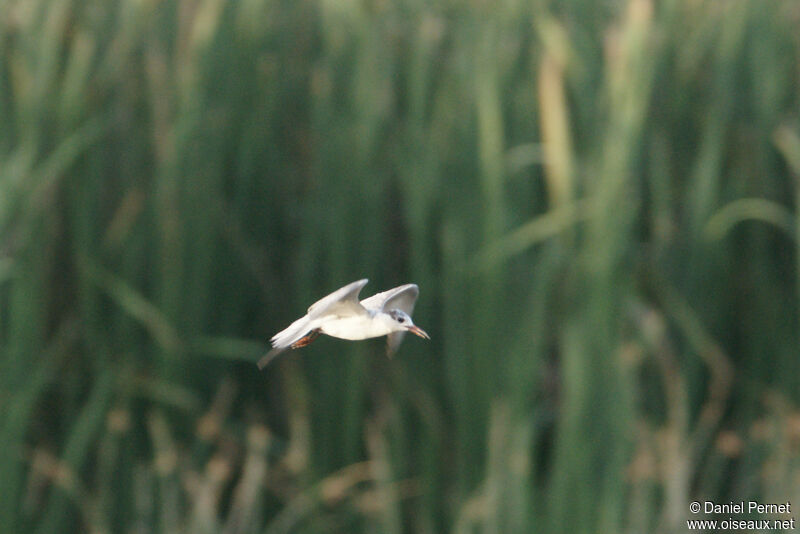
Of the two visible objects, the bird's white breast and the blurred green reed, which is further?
the blurred green reed

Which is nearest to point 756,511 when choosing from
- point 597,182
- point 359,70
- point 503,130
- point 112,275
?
point 597,182

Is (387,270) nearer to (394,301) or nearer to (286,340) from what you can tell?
(394,301)

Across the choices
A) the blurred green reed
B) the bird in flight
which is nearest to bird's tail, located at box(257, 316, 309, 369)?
the bird in flight

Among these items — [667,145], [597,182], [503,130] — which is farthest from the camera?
[667,145]

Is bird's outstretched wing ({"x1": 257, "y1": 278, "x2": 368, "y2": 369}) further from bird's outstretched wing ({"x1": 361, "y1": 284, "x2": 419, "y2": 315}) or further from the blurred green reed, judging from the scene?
the blurred green reed

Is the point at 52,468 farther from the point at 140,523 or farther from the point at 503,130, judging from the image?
the point at 503,130

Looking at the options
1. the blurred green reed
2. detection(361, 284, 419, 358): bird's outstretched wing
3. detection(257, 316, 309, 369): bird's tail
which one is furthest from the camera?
the blurred green reed
